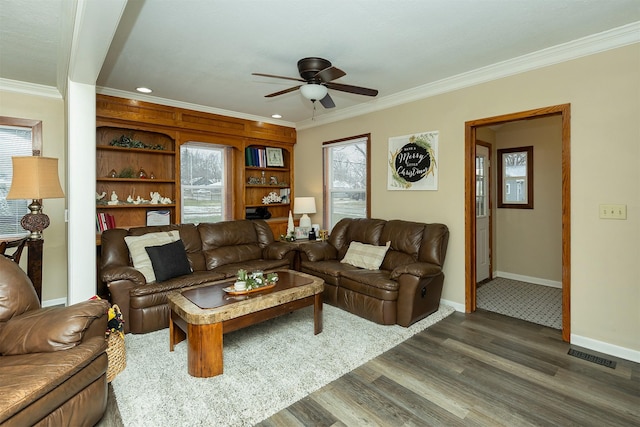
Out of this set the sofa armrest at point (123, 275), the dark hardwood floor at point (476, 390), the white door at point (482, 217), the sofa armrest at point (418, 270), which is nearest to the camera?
the dark hardwood floor at point (476, 390)

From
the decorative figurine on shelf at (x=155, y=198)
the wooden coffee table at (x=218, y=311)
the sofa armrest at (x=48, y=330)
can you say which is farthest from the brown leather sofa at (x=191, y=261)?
the sofa armrest at (x=48, y=330)

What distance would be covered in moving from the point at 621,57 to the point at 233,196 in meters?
4.83

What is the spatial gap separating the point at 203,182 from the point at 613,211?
5.04 meters

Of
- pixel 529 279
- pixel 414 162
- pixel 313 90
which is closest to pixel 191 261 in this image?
pixel 313 90

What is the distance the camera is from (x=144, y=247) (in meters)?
3.57

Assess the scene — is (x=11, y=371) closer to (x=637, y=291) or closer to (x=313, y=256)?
(x=313, y=256)

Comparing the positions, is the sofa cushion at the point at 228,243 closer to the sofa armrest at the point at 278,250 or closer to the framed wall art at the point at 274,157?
the sofa armrest at the point at 278,250

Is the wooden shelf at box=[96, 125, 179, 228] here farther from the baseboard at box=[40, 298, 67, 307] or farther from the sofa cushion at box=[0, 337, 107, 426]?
the sofa cushion at box=[0, 337, 107, 426]

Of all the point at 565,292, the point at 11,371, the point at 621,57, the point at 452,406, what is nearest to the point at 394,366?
the point at 452,406

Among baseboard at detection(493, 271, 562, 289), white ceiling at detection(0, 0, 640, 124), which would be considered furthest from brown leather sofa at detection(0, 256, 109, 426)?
baseboard at detection(493, 271, 562, 289)

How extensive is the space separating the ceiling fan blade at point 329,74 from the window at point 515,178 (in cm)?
372

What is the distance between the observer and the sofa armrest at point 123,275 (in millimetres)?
3084

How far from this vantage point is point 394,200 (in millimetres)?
4445

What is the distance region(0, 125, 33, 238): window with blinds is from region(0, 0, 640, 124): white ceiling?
614 mm
